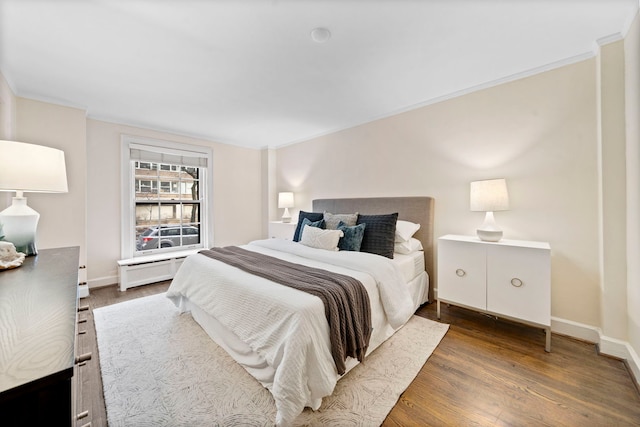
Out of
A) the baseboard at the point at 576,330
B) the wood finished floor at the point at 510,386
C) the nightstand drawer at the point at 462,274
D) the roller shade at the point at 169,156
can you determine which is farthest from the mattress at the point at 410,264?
the roller shade at the point at 169,156

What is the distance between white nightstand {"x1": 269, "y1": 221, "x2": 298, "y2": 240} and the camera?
4301 millimetres

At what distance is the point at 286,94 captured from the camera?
2799mm

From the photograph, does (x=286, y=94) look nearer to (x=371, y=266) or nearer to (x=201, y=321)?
(x=371, y=266)

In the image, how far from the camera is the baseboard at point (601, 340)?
1.71 meters

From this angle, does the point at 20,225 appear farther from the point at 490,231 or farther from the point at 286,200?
the point at 490,231

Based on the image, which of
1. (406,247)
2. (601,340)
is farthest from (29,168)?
(601,340)

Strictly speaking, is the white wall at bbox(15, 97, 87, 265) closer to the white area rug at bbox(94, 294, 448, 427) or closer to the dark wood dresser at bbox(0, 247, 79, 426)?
the white area rug at bbox(94, 294, 448, 427)

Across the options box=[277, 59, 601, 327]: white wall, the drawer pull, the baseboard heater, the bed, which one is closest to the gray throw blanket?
the bed

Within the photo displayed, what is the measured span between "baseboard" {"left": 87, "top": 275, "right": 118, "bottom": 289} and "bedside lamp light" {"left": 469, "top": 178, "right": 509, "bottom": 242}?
4.80 meters

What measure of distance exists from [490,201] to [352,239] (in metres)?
1.36

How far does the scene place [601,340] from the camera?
6.38ft

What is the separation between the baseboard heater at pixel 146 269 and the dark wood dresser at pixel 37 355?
2.86m

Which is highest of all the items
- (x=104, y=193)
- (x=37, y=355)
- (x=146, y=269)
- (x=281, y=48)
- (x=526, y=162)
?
(x=281, y=48)

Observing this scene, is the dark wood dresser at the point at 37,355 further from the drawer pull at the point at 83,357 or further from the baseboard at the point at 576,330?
the baseboard at the point at 576,330
